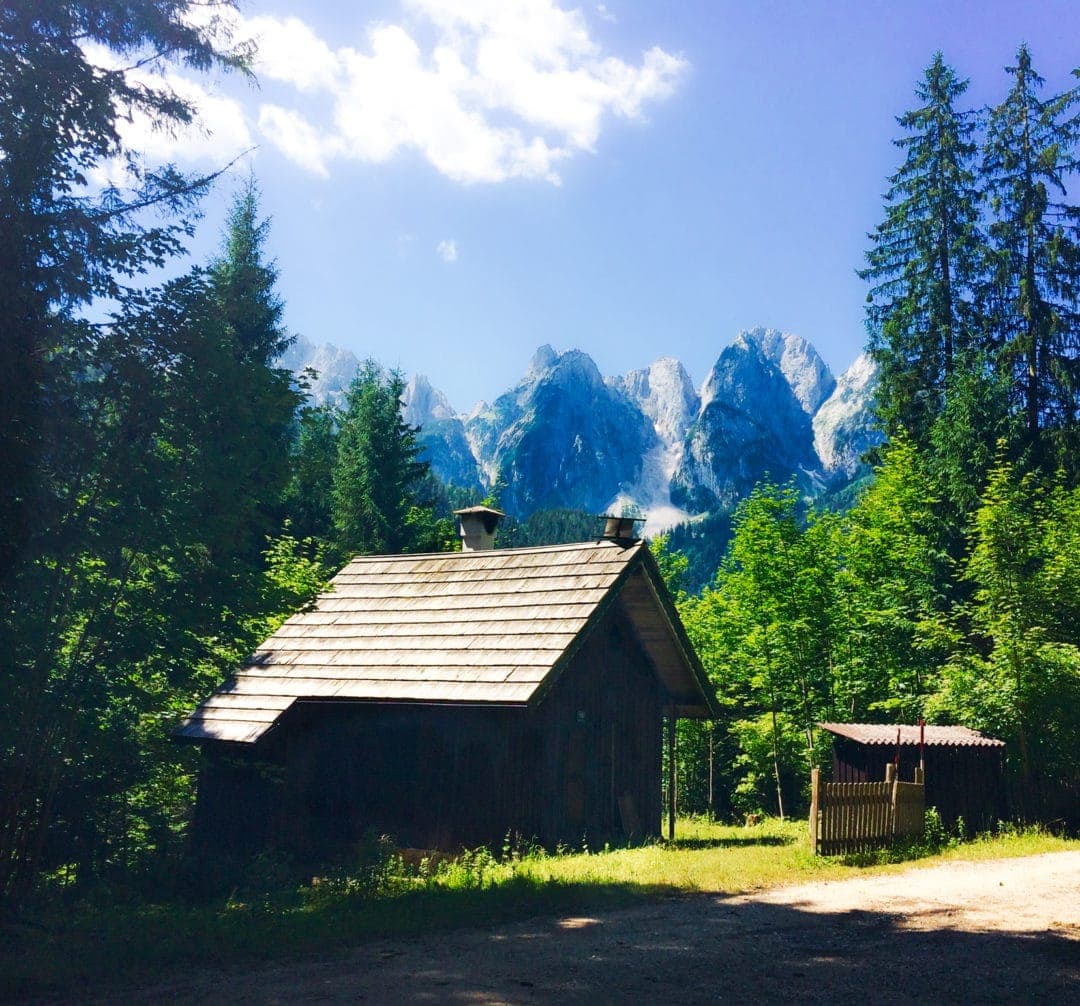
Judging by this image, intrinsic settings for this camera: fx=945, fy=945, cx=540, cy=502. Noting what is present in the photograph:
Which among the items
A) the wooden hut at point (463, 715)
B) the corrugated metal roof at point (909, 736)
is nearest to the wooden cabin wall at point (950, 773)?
the corrugated metal roof at point (909, 736)

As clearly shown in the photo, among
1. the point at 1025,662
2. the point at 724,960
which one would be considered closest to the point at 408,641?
the point at 724,960

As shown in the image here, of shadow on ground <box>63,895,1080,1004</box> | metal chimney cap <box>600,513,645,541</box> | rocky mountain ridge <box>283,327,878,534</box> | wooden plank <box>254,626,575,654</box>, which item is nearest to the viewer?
shadow on ground <box>63,895,1080,1004</box>

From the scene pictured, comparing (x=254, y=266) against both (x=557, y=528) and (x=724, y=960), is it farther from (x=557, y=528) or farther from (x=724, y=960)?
(x=557, y=528)

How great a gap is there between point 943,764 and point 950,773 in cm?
31

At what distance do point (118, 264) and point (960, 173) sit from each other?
107 feet

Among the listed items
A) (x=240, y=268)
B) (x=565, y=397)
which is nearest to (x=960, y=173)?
(x=240, y=268)

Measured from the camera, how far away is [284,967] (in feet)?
27.0

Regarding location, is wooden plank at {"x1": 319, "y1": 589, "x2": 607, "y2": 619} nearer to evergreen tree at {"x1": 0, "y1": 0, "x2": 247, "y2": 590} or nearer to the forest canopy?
the forest canopy

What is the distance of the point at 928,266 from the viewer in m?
34.9

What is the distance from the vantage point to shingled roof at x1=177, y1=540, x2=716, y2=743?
1577cm

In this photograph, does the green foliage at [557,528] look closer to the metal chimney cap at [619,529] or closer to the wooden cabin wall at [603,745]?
the wooden cabin wall at [603,745]

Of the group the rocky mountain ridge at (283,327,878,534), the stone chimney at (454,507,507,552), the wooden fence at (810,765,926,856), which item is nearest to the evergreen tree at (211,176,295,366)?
the stone chimney at (454,507,507,552)

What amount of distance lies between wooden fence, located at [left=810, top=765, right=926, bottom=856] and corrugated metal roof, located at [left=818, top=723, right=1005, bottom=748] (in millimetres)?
1819

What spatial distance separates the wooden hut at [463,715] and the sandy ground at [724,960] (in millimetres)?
4874
